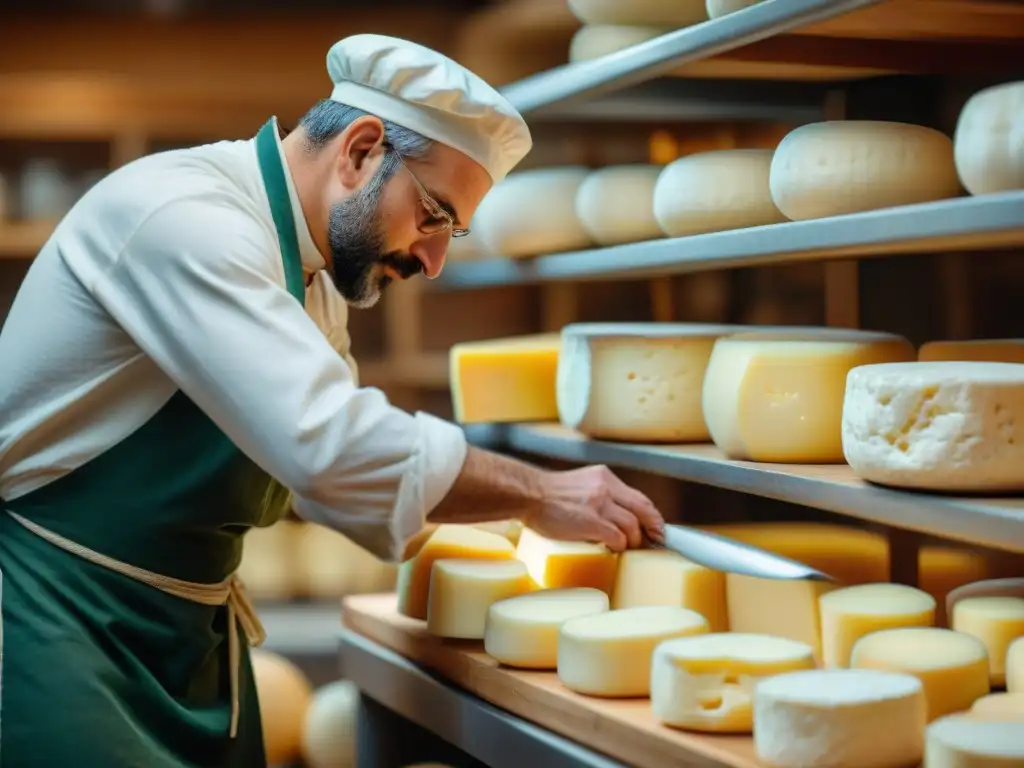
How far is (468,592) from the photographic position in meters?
1.88

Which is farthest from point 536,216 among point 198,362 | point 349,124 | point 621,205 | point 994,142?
point 994,142

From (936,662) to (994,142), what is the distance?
547 mm

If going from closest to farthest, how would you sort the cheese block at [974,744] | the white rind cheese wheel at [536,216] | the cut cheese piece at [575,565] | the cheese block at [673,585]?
the cheese block at [974,744]
the cheese block at [673,585]
the cut cheese piece at [575,565]
the white rind cheese wheel at [536,216]

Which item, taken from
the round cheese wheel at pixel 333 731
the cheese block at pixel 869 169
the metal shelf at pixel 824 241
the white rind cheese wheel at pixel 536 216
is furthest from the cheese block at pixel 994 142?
the round cheese wheel at pixel 333 731

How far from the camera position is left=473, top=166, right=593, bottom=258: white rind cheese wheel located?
234cm

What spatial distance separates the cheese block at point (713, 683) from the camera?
1.43m

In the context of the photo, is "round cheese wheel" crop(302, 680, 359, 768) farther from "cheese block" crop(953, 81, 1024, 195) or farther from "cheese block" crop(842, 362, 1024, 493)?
"cheese block" crop(953, 81, 1024, 195)

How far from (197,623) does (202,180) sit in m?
0.58

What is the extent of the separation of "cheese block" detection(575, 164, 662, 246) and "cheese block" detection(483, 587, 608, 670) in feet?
2.14

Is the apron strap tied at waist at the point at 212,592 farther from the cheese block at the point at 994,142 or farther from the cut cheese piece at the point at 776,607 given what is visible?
the cheese block at the point at 994,142

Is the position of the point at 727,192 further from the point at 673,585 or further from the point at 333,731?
the point at 333,731

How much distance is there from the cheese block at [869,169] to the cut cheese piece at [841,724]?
60cm

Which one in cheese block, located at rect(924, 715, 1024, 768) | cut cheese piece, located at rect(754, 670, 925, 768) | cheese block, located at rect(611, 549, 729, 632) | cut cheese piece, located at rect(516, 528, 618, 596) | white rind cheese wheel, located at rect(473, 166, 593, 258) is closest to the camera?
cheese block, located at rect(924, 715, 1024, 768)

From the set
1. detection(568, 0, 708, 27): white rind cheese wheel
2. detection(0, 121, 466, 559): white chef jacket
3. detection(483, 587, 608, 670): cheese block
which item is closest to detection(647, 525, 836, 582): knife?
detection(483, 587, 608, 670): cheese block
